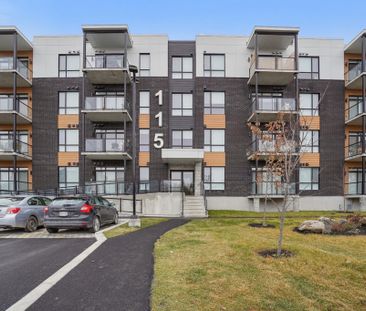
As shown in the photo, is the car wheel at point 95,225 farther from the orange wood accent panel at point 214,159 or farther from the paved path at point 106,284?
the orange wood accent panel at point 214,159

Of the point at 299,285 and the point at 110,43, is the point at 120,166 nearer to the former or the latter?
the point at 110,43

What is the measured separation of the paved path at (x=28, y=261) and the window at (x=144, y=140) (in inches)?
613

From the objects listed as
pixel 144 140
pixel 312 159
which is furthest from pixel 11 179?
pixel 312 159

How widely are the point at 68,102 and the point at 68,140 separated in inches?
123

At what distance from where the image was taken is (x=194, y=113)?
26.6m

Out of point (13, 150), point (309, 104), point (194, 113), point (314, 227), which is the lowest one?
point (314, 227)

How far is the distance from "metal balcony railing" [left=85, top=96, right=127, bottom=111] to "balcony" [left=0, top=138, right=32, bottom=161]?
6.24 metres

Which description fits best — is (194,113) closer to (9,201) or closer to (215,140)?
(215,140)

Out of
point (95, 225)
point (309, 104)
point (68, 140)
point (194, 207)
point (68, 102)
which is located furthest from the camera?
point (309, 104)

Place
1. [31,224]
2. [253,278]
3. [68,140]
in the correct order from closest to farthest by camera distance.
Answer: [253,278]
[31,224]
[68,140]

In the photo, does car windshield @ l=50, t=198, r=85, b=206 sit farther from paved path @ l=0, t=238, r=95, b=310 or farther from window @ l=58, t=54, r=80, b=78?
window @ l=58, t=54, r=80, b=78

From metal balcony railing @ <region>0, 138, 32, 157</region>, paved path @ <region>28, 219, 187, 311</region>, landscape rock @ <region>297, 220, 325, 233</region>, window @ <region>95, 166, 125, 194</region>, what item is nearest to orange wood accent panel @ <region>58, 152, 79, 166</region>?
window @ <region>95, 166, 125, 194</region>

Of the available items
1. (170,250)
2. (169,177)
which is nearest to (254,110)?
(169,177)

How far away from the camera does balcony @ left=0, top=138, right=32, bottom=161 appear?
24.2m
